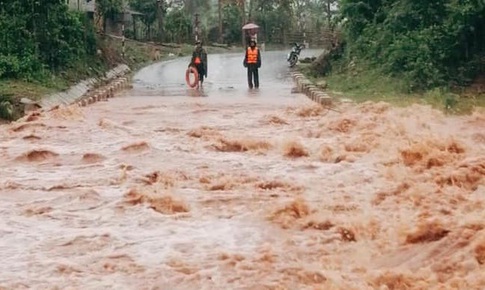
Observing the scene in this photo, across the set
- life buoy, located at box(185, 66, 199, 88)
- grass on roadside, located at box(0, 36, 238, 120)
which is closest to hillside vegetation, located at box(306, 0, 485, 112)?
life buoy, located at box(185, 66, 199, 88)

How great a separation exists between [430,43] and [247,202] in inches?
414

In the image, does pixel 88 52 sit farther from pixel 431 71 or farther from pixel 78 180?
pixel 78 180

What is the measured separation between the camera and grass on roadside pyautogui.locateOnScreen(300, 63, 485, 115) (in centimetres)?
1524

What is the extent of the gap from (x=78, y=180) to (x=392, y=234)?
4.21m

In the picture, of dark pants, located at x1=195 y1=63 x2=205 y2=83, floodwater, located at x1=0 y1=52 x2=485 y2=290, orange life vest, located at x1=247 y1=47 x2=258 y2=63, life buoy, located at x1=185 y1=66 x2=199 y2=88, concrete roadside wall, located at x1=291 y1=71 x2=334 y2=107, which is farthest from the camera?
dark pants, located at x1=195 y1=63 x2=205 y2=83

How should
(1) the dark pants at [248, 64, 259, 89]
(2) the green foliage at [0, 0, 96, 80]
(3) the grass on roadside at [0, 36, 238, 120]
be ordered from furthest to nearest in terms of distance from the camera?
1. (1) the dark pants at [248, 64, 259, 89]
2. (2) the green foliage at [0, 0, 96, 80]
3. (3) the grass on roadside at [0, 36, 238, 120]

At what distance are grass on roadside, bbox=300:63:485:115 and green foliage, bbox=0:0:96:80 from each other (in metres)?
6.71

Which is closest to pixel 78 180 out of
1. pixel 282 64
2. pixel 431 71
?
pixel 431 71

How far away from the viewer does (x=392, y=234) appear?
7.26m

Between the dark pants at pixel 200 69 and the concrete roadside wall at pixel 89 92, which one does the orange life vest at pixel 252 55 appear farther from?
the concrete roadside wall at pixel 89 92

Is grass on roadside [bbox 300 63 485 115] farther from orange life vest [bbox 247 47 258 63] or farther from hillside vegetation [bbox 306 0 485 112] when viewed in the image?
orange life vest [bbox 247 47 258 63]

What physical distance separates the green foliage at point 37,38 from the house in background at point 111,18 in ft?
23.4

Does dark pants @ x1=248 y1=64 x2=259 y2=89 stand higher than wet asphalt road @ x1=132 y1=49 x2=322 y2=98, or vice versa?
dark pants @ x1=248 y1=64 x2=259 y2=89

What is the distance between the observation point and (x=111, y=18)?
136ft
